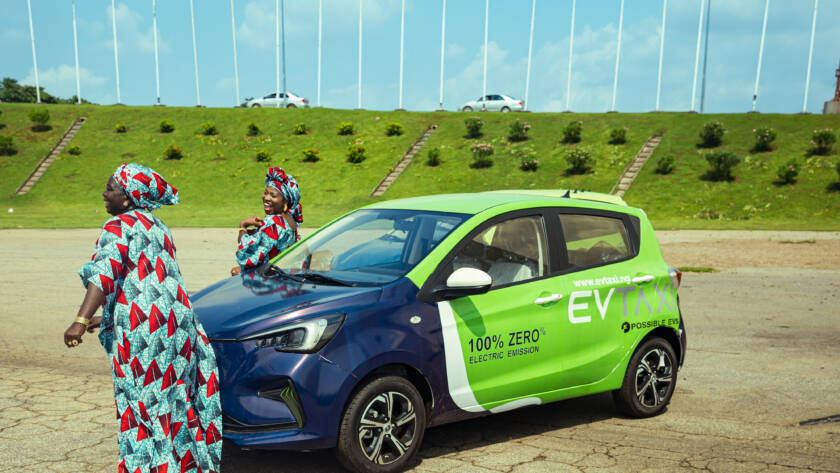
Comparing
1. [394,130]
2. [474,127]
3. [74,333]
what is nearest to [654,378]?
[74,333]

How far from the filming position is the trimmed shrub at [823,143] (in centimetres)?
3872

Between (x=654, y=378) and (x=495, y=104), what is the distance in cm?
5207

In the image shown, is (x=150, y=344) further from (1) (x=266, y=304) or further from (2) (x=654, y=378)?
(2) (x=654, y=378)

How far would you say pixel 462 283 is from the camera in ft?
14.9

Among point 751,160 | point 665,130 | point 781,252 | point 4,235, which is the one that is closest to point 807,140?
point 751,160

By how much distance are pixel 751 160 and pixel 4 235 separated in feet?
115

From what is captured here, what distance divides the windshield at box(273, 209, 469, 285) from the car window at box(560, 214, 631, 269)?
2.97 feet

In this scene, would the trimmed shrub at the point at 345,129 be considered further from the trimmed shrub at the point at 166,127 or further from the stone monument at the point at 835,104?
the stone monument at the point at 835,104

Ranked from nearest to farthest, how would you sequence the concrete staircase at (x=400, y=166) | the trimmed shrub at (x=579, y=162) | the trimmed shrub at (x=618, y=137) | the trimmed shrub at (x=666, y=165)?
the trimmed shrub at (x=666, y=165) < the trimmed shrub at (x=579, y=162) < the concrete staircase at (x=400, y=166) < the trimmed shrub at (x=618, y=137)

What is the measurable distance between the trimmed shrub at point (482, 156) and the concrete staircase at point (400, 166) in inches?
171

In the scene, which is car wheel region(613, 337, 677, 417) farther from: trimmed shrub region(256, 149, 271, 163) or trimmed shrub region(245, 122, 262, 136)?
trimmed shrub region(245, 122, 262, 136)

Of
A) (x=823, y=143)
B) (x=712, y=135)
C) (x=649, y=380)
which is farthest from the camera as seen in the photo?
(x=712, y=135)

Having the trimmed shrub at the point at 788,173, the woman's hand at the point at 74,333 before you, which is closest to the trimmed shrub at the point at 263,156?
the trimmed shrub at the point at 788,173

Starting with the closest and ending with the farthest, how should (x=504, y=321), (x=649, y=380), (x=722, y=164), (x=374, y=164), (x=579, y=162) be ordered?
(x=504, y=321) → (x=649, y=380) → (x=722, y=164) → (x=579, y=162) → (x=374, y=164)
